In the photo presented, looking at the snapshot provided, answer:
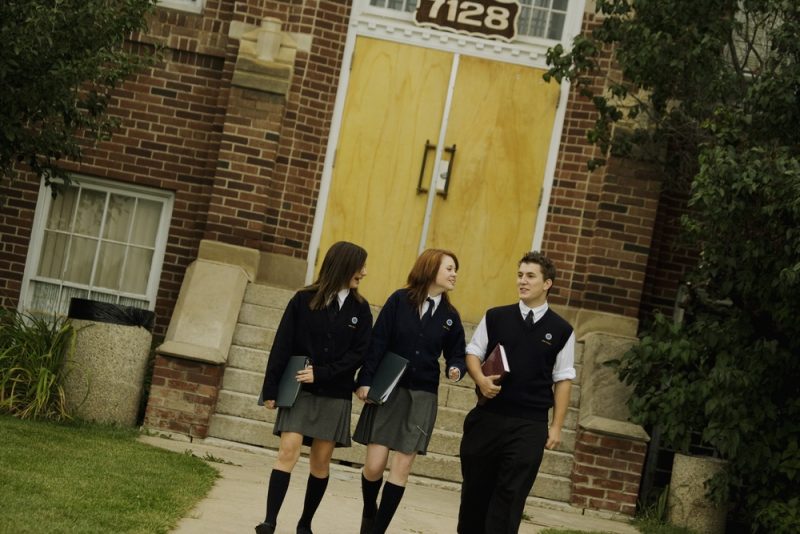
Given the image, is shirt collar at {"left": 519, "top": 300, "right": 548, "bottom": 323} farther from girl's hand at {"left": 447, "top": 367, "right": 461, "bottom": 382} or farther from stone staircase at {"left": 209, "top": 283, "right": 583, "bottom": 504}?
stone staircase at {"left": 209, "top": 283, "right": 583, "bottom": 504}

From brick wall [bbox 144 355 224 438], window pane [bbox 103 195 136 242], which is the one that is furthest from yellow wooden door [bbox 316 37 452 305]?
brick wall [bbox 144 355 224 438]

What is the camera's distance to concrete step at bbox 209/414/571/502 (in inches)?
456

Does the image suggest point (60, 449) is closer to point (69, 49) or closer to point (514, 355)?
point (69, 49)

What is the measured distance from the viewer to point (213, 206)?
44.1 feet

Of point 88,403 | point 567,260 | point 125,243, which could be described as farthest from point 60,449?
Answer: point 567,260

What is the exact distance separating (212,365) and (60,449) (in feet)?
8.05

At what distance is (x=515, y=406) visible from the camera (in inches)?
279

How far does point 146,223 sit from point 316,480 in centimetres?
739

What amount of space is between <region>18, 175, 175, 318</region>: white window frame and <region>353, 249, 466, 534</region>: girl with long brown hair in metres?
6.86

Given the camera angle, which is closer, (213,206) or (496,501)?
(496,501)

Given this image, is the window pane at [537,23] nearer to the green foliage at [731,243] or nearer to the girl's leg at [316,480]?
the green foliage at [731,243]

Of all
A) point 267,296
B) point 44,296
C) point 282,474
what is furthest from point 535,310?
point 44,296

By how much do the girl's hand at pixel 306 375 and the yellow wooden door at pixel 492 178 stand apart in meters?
6.70

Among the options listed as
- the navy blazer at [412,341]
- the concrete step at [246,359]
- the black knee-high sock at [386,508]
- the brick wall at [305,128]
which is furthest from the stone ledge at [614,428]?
the black knee-high sock at [386,508]
